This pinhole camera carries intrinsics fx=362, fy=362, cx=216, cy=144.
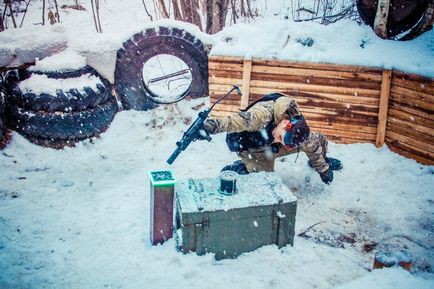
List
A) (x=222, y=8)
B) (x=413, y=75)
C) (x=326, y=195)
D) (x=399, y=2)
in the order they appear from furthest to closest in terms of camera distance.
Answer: (x=222, y=8)
(x=399, y=2)
(x=413, y=75)
(x=326, y=195)

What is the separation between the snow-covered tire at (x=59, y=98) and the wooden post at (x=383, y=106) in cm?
479

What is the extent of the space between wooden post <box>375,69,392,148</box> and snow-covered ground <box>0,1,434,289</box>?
14 centimetres

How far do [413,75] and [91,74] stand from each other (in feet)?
17.5

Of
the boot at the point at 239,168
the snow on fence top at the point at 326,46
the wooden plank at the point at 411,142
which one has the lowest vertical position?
the boot at the point at 239,168

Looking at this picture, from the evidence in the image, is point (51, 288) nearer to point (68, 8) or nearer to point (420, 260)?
point (420, 260)

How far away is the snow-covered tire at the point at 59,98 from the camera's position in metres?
5.93

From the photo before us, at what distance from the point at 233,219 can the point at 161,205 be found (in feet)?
2.47

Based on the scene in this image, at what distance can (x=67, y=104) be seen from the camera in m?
6.04

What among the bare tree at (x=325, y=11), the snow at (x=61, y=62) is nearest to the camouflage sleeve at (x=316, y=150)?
the snow at (x=61, y=62)

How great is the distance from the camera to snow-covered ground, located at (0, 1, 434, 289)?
3.52m

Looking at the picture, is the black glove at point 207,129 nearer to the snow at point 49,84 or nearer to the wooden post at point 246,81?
the wooden post at point 246,81

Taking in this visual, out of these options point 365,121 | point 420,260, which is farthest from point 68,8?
point 420,260

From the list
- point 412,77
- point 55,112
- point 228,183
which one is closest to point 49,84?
point 55,112

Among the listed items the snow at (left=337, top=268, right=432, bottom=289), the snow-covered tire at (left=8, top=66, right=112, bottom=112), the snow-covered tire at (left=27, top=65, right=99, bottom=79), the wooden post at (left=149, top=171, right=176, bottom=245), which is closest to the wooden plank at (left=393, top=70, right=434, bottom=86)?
the snow at (left=337, top=268, right=432, bottom=289)
